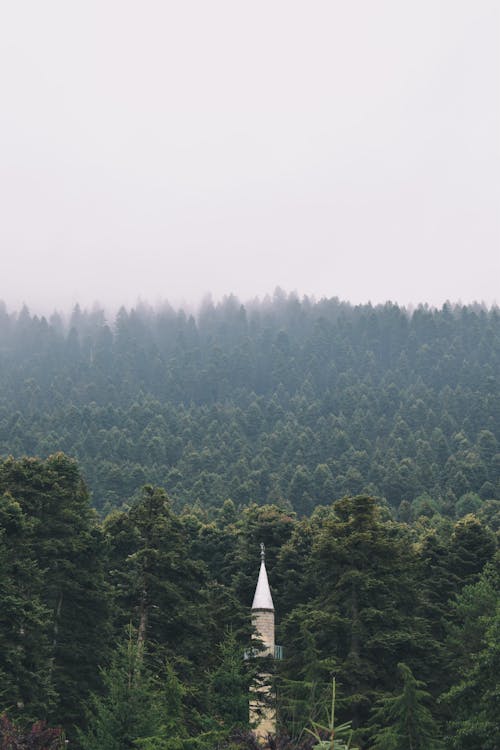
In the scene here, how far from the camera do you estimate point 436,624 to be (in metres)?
42.5

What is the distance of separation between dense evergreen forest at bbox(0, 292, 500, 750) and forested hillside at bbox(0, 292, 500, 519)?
47cm

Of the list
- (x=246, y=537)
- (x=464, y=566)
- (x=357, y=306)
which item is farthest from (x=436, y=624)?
(x=357, y=306)

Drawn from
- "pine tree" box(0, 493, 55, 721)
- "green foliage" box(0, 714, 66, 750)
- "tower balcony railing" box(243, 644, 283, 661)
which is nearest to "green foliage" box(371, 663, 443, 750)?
"tower balcony railing" box(243, 644, 283, 661)

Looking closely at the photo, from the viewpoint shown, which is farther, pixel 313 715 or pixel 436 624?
pixel 436 624

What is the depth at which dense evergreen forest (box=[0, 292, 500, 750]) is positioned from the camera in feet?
88.3

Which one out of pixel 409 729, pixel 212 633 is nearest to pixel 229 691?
pixel 409 729

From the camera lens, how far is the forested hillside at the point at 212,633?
27.2m

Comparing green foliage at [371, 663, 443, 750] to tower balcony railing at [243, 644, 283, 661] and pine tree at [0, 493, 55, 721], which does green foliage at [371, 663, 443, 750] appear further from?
pine tree at [0, 493, 55, 721]

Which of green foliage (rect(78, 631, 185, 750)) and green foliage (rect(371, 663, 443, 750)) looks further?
green foliage (rect(371, 663, 443, 750))

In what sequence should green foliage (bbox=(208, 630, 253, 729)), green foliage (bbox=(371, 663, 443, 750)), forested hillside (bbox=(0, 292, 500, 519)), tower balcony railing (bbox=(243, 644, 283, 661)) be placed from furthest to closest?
forested hillside (bbox=(0, 292, 500, 519)) → tower balcony railing (bbox=(243, 644, 283, 661)) → green foliage (bbox=(208, 630, 253, 729)) → green foliage (bbox=(371, 663, 443, 750))

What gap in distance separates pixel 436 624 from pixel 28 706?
21.7 meters

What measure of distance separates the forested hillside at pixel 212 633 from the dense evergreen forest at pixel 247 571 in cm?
9

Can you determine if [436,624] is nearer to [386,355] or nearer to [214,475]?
[214,475]

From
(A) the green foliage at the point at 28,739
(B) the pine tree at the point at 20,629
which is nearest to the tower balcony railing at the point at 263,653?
(B) the pine tree at the point at 20,629
